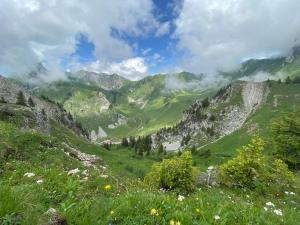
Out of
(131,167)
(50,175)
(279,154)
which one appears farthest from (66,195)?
(131,167)

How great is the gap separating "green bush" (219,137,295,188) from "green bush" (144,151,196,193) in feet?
10.8

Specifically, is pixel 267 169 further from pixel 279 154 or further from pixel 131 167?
pixel 131 167

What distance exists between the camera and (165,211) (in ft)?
25.9

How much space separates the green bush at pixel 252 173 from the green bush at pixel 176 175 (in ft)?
10.8

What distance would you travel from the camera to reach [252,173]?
79.6 ft

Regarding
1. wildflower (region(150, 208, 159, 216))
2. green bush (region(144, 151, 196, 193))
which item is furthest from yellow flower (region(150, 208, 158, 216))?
green bush (region(144, 151, 196, 193))

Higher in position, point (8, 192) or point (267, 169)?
point (8, 192)

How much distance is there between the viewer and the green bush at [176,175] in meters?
21.9

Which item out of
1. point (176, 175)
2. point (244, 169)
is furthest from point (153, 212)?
point (244, 169)

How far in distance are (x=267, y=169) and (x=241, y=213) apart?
2022cm

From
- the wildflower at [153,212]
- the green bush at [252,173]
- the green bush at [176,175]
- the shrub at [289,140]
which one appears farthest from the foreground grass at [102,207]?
the shrub at [289,140]

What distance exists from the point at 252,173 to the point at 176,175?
A: 6.40 m

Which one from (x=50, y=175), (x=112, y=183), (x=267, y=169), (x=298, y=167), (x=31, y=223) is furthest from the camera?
(x=298, y=167)

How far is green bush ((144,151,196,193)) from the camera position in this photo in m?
21.9
